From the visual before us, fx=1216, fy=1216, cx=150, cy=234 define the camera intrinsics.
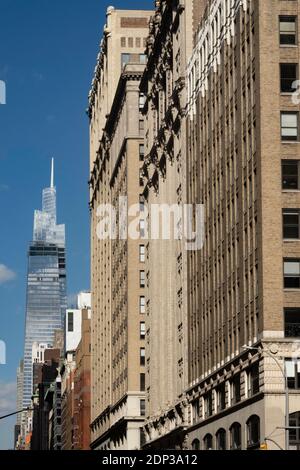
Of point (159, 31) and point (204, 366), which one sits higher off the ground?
point (159, 31)

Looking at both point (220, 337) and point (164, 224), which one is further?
point (164, 224)

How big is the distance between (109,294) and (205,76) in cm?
7975

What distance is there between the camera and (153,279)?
126375mm

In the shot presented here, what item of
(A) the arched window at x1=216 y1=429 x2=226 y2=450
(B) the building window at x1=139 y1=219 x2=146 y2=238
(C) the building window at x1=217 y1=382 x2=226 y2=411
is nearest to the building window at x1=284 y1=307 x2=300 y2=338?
(C) the building window at x1=217 y1=382 x2=226 y2=411

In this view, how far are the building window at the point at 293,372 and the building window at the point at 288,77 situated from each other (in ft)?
56.4

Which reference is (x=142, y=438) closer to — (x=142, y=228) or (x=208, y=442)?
(x=142, y=228)

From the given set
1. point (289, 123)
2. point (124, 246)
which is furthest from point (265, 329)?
point (124, 246)

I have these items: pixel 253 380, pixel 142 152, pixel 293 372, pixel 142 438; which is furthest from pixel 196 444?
pixel 142 152

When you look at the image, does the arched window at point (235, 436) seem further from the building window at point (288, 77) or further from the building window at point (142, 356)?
the building window at point (142, 356)

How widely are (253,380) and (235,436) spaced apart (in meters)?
6.89

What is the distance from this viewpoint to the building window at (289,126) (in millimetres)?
77125

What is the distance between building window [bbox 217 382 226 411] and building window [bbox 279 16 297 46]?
24.7m

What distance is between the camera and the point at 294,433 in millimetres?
73062
